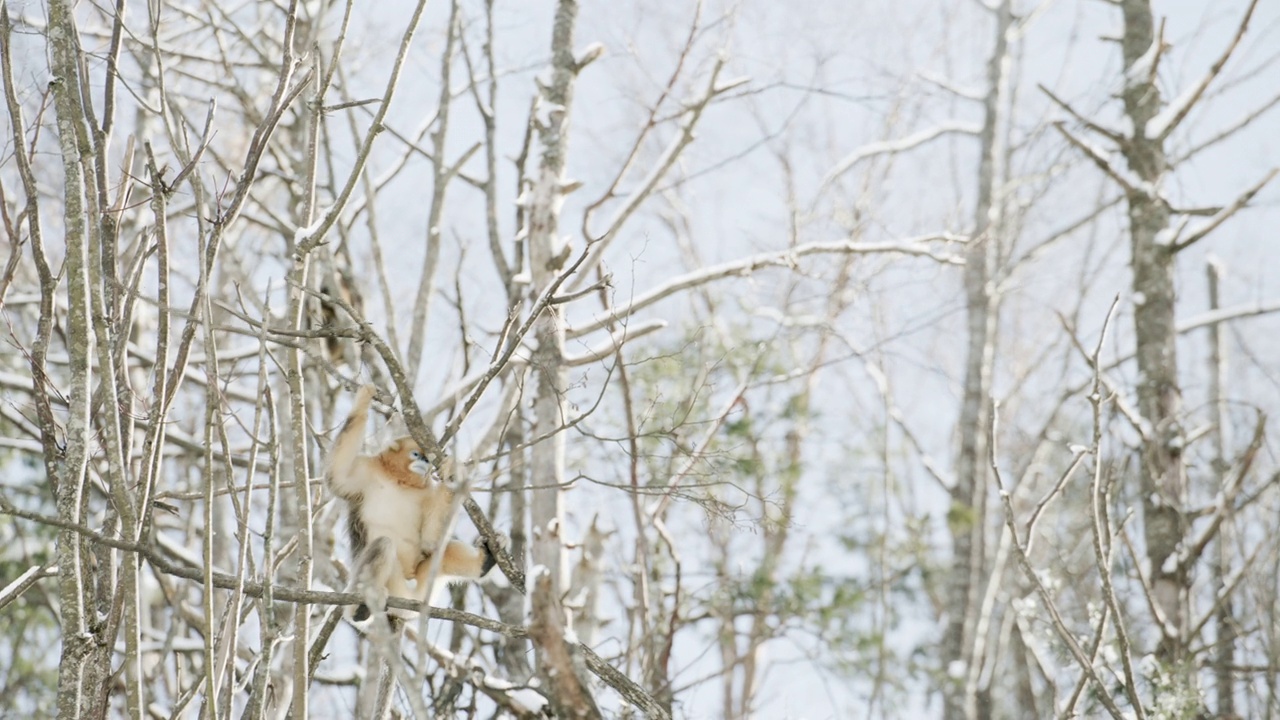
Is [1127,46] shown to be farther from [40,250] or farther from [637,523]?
[40,250]

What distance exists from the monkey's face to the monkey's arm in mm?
82

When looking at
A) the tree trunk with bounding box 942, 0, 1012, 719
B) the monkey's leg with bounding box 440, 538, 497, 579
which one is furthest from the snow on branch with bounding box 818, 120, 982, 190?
the monkey's leg with bounding box 440, 538, 497, 579

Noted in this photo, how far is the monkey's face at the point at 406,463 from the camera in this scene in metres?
3.45

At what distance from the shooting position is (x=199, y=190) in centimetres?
240

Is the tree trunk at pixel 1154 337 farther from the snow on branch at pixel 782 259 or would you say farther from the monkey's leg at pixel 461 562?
the monkey's leg at pixel 461 562

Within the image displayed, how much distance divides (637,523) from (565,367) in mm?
1214

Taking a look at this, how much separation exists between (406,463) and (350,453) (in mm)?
193

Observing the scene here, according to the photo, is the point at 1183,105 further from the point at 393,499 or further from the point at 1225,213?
the point at 393,499

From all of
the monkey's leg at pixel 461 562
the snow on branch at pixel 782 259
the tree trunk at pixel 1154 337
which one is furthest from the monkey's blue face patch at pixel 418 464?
the tree trunk at pixel 1154 337

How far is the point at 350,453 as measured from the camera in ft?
11.0

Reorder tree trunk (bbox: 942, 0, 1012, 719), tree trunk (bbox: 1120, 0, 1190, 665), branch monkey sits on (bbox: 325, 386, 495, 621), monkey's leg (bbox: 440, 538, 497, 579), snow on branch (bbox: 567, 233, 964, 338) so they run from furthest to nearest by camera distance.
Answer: tree trunk (bbox: 942, 0, 1012, 719)
tree trunk (bbox: 1120, 0, 1190, 665)
snow on branch (bbox: 567, 233, 964, 338)
monkey's leg (bbox: 440, 538, 497, 579)
branch monkey sits on (bbox: 325, 386, 495, 621)

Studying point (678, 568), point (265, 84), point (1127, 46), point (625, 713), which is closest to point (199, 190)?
point (625, 713)

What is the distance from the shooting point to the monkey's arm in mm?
3244

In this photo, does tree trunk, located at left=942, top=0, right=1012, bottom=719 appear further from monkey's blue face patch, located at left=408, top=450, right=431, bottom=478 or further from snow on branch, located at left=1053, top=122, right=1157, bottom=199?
monkey's blue face patch, located at left=408, top=450, right=431, bottom=478
